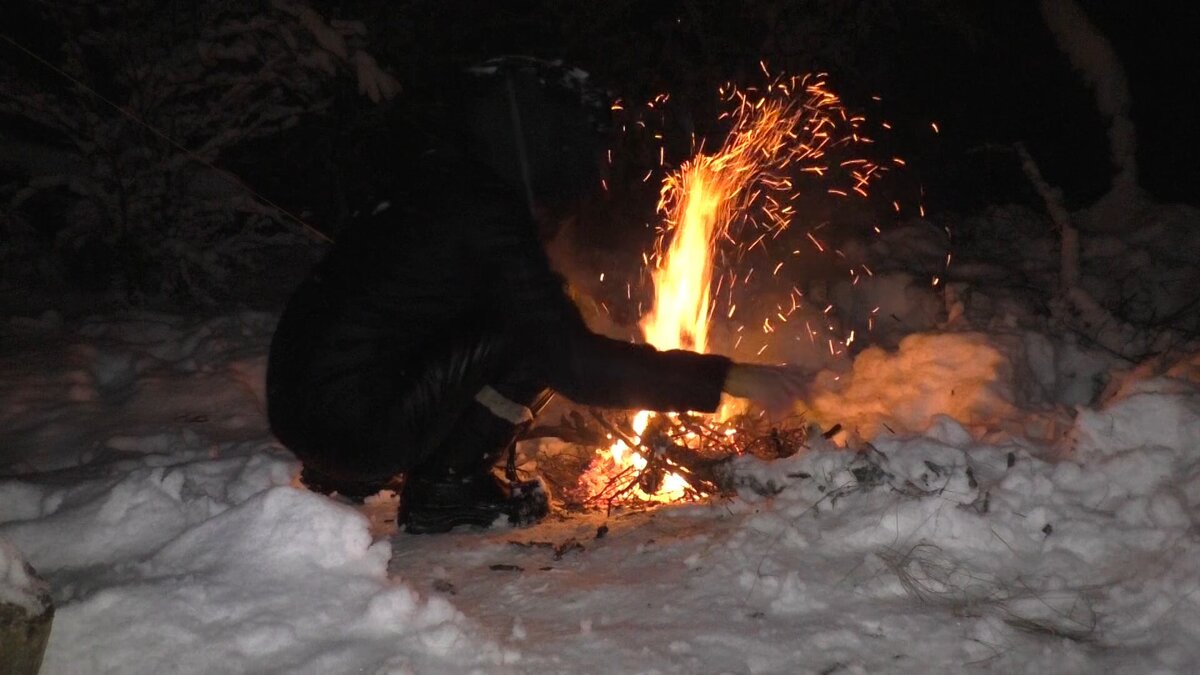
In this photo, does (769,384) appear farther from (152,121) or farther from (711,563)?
(152,121)

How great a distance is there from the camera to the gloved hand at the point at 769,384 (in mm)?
2508

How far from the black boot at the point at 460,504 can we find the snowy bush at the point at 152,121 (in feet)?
9.49

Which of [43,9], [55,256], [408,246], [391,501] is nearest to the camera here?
[408,246]

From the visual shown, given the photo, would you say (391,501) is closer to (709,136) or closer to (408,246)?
(408,246)

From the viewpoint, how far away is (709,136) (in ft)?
23.2

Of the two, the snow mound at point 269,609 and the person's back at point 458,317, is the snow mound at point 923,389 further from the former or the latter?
the snow mound at point 269,609

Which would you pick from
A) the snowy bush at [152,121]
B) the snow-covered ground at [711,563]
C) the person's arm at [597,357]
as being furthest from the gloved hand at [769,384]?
the snowy bush at [152,121]

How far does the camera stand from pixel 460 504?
316 centimetres

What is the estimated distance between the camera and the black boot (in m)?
3.14

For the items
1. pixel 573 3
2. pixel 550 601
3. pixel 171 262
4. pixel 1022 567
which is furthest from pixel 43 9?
pixel 1022 567

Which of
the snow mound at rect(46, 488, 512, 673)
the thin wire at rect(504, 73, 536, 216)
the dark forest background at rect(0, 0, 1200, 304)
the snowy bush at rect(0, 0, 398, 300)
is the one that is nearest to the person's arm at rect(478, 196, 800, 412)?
the thin wire at rect(504, 73, 536, 216)

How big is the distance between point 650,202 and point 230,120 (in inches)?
124

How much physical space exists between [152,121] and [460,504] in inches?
159

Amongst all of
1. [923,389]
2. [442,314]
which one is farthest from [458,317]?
[923,389]
